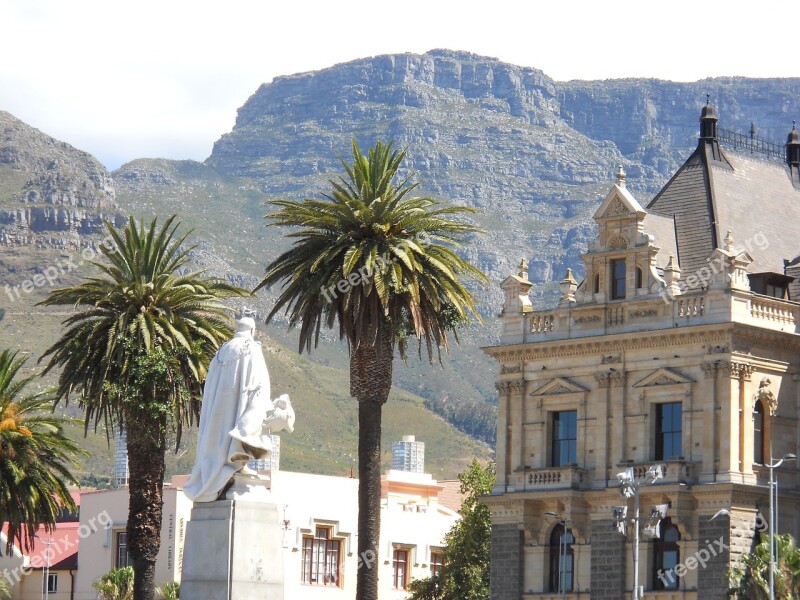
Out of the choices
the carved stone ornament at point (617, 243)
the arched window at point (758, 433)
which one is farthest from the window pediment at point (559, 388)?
the arched window at point (758, 433)

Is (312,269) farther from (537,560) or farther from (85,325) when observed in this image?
(537,560)

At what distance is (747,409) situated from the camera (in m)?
69.7

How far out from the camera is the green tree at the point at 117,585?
3521 inches

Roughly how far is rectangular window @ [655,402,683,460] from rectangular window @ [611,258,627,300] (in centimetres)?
515

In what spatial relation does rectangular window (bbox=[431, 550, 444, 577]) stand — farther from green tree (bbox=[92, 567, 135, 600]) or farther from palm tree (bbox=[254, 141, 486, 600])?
palm tree (bbox=[254, 141, 486, 600])

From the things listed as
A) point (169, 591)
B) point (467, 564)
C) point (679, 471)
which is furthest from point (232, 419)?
point (169, 591)

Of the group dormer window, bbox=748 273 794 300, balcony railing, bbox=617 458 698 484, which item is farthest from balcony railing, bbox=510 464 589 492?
dormer window, bbox=748 273 794 300

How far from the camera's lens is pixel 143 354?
58750mm

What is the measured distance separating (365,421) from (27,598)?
162 ft

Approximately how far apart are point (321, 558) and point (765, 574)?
110 ft

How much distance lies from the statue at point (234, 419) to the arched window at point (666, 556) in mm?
36503

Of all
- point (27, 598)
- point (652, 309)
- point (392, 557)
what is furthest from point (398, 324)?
point (27, 598)

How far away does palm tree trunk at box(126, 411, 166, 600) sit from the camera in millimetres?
58625

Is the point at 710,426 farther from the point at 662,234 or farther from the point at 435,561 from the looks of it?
the point at 435,561
